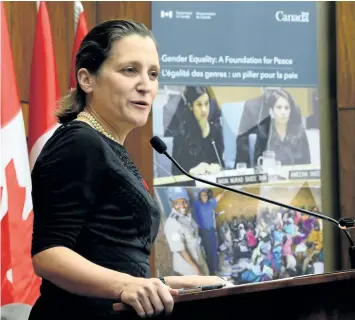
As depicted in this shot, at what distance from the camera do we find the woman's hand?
3.63ft

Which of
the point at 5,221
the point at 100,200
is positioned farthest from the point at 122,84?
the point at 5,221

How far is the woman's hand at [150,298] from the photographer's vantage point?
1.11 m

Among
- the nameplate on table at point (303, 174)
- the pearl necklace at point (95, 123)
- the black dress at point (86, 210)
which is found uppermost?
the nameplate on table at point (303, 174)

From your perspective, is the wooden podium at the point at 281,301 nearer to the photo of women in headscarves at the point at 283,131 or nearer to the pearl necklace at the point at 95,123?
the pearl necklace at the point at 95,123

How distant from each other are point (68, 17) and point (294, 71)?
54.2 inches

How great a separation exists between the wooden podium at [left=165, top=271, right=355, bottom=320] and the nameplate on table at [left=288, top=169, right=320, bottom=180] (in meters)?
2.93

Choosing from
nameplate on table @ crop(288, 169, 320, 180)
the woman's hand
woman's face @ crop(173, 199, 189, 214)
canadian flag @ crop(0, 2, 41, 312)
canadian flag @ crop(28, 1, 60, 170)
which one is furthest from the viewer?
nameplate on table @ crop(288, 169, 320, 180)

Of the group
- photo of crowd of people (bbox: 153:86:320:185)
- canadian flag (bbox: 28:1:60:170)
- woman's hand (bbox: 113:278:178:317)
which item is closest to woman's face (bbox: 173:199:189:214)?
photo of crowd of people (bbox: 153:86:320:185)

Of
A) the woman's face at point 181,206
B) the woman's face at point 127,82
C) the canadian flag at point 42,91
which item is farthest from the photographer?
the woman's face at point 181,206

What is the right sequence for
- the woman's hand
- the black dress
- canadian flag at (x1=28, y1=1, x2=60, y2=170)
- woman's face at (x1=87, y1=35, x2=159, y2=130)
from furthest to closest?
canadian flag at (x1=28, y1=1, x2=60, y2=170) → woman's face at (x1=87, y1=35, x2=159, y2=130) → the black dress → the woman's hand

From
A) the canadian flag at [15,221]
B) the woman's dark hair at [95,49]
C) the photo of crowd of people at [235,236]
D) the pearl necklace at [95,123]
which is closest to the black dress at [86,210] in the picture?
Result: the pearl necklace at [95,123]

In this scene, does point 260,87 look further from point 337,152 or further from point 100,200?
point 100,200

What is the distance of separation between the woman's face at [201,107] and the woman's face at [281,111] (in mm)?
420

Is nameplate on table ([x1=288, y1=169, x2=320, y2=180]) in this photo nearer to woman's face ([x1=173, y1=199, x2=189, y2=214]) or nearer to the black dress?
woman's face ([x1=173, y1=199, x2=189, y2=214])
